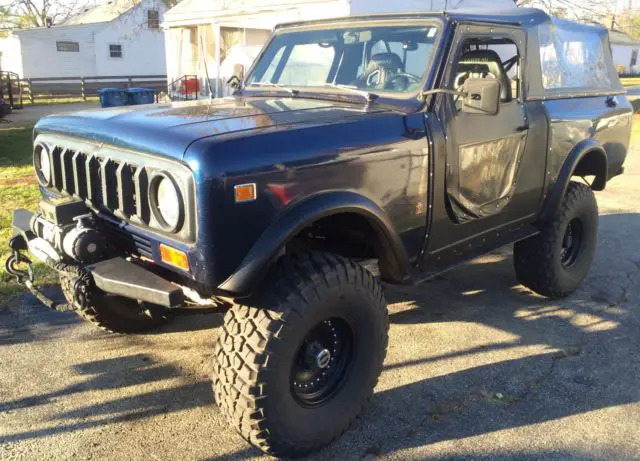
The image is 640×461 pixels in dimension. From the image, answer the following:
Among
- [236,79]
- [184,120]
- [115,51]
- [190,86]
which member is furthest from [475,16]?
[115,51]

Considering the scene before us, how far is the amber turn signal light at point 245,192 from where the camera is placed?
2.39 meters

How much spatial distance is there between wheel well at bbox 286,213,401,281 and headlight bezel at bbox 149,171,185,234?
0.65 m

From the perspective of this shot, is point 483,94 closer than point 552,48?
Yes

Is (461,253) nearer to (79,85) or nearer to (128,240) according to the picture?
(128,240)

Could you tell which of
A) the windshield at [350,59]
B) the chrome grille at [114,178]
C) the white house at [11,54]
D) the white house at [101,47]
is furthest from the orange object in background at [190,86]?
the white house at [11,54]

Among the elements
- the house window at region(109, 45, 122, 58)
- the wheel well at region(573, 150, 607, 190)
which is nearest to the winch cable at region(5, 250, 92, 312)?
the wheel well at region(573, 150, 607, 190)

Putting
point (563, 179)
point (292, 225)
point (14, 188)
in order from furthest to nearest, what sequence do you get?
point (14, 188) < point (563, 179) < point (292, 225)

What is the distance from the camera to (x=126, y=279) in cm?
258

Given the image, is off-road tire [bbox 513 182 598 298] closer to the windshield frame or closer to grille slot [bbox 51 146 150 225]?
the windshield frame

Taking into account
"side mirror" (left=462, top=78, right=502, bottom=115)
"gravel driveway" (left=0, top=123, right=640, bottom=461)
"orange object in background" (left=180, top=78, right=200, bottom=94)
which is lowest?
"gravel driveway" (left=0, top=123, right=640, bottom=461)

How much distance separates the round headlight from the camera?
2443mm

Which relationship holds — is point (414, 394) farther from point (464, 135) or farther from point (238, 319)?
point (464, 135)

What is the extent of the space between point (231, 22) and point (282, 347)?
12748 millimetres

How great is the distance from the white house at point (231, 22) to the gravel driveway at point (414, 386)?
7.15 metres
